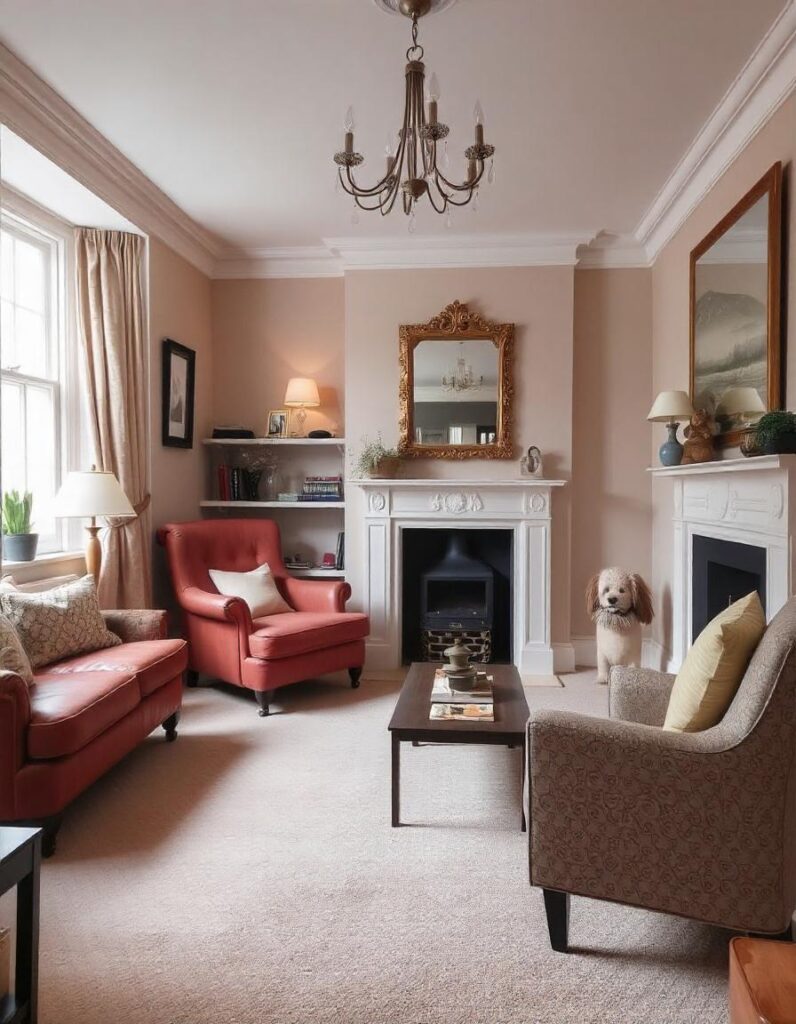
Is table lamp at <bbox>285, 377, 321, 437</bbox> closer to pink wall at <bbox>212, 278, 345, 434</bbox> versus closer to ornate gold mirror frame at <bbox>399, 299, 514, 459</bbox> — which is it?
pink wall at <bbox>212, 278, 345, 434</bbox>

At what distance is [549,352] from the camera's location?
4.73m

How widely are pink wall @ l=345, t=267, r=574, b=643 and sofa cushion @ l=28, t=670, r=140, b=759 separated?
7.35 feet

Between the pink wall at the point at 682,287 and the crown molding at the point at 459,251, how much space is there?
2.19ft

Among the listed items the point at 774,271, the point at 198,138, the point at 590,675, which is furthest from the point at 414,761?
the point at 198,138

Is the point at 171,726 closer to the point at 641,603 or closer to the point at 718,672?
the point at 718,672

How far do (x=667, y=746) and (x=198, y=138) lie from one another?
3.38 m

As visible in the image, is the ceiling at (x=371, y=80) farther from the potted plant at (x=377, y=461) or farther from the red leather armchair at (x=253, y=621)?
the red leather armchair at (x=253, y=621)

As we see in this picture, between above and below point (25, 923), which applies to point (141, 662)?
above

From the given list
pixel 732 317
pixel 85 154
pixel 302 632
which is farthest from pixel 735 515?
pixel 85 154

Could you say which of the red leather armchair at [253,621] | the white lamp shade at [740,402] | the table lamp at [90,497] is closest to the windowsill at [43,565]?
the table lamp at [90,497]

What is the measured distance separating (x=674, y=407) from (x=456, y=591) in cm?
197

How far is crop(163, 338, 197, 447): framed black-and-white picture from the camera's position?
14.5ft

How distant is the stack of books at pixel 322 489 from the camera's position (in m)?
4.95

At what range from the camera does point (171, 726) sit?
3.39 metres
